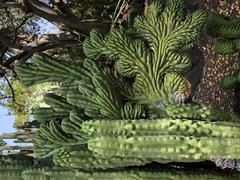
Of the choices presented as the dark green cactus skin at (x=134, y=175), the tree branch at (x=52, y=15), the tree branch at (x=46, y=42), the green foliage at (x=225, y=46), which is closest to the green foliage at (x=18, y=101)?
the tree branch at (x=46, y=42)

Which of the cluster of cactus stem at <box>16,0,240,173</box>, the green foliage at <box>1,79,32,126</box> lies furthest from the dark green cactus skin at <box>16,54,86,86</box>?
the green foliage at <box>1,79,32,126</box>

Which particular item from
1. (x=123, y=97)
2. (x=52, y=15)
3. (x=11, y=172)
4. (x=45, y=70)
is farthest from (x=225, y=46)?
(x=52, y=15)

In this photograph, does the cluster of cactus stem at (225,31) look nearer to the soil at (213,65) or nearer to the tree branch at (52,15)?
the soil at (213,65)

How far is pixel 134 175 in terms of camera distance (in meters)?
3.30

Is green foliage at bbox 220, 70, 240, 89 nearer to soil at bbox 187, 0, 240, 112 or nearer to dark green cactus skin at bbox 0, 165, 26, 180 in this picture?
soil at bbox 187, 0, 240, 112

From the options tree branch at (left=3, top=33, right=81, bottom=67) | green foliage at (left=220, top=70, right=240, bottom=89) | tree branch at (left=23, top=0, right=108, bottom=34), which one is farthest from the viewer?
tree branch at (left=3, top=33, right=81, bottom=67)

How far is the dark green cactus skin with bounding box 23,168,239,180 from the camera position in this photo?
3.30m

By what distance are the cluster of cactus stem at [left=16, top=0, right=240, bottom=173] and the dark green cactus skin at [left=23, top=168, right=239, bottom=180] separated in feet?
0.05

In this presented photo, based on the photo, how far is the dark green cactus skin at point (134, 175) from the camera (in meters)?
3.30

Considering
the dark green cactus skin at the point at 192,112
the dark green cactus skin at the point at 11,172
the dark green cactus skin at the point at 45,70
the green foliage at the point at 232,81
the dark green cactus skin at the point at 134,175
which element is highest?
the green foliage at the point at 232,81

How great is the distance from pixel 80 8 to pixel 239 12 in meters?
4.83

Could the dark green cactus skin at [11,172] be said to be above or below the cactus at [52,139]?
below

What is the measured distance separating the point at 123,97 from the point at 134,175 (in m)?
0.57

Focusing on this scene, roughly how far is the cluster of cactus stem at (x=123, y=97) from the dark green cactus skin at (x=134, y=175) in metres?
0.01
